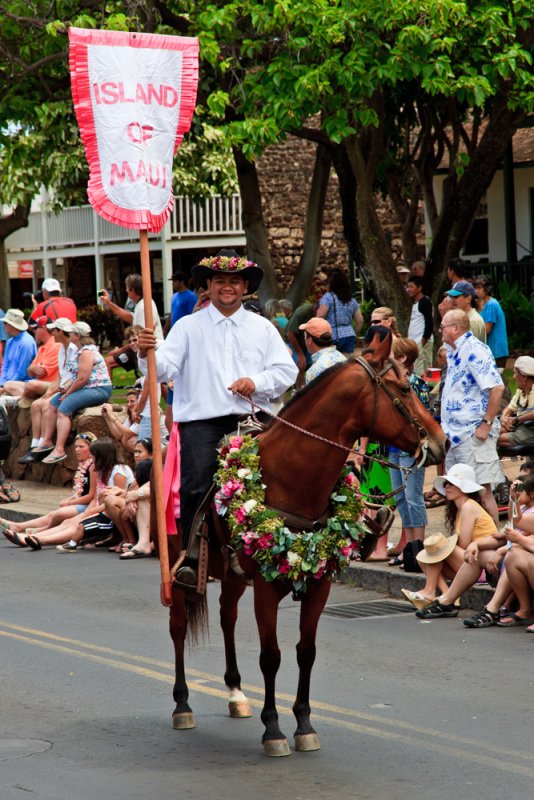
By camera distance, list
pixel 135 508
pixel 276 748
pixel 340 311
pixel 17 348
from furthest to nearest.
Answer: pixel 17 348 → pixel 340 311 → pixel 135 508 → pixel 276 748

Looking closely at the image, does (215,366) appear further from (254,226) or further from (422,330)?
(254,226)

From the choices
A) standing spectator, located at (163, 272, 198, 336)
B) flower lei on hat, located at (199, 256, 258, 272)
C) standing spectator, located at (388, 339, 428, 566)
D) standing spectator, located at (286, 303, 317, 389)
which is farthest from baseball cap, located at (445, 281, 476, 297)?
standing spectator, located at (163, 272, 198, 336)

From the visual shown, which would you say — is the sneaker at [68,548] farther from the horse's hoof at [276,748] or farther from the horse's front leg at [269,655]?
the horse's hoof at [276,748]

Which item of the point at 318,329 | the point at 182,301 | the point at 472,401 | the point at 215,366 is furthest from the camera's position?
the point at 182,301

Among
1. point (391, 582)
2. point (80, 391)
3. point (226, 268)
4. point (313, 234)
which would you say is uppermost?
point (313, 234)

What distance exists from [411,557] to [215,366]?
14.6 feet

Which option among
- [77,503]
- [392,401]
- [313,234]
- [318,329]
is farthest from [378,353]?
[313,234]

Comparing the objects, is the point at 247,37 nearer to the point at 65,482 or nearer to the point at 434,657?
the point at 65,482

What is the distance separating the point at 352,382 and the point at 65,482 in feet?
36.8

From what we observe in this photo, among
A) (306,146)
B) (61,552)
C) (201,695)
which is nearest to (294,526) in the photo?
(201,695)

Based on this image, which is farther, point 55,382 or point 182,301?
point 182,301

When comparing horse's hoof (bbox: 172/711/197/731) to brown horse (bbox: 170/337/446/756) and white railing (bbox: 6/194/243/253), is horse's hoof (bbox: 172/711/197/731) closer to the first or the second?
brown horse (bbox: 170/337/446/756)

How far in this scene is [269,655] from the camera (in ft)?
22.8

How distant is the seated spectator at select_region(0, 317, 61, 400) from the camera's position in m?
18.2
